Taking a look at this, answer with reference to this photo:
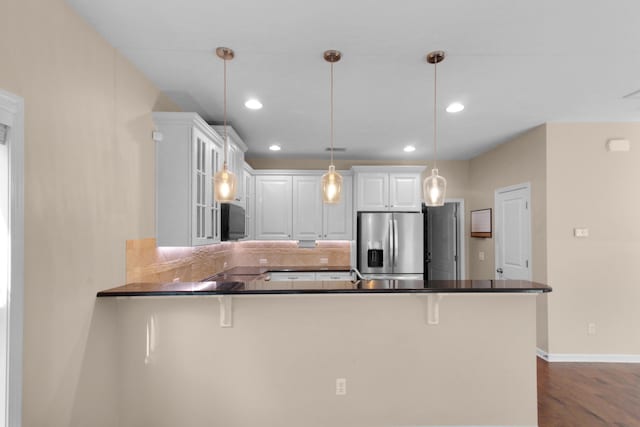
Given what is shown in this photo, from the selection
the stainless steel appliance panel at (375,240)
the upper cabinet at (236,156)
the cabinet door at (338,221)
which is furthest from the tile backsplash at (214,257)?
the upper cabinet at (236,156)

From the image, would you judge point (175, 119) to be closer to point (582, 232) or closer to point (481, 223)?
point (582, 232)

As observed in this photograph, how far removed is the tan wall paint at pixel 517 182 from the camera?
395 centimetres

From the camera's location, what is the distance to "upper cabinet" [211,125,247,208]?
374cm

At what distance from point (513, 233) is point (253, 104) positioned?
3.61 m

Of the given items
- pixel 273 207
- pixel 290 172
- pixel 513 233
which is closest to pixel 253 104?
pixel 290 172

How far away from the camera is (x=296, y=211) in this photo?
17.9 feet

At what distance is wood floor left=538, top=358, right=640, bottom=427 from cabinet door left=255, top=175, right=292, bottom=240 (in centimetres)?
365

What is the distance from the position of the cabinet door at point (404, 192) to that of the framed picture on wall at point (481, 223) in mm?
960

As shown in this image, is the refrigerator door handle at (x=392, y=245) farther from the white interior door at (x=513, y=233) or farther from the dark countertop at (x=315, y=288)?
the dark countertop at (x=315, y=288)

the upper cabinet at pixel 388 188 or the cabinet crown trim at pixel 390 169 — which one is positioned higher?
the cabinet crown trim at pixel 390 169

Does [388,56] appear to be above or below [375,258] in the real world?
above

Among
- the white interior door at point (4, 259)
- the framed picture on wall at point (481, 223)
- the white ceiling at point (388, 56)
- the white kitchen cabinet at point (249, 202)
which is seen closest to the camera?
the white interior door at point (4, 259)

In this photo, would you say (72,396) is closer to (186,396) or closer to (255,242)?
(186,396)

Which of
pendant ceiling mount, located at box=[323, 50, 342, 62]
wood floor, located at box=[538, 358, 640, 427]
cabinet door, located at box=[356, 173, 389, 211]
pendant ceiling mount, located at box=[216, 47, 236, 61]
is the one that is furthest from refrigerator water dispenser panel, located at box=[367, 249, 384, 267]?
pendant ceiling mount, located at box=[216, 47, 236, 61]
